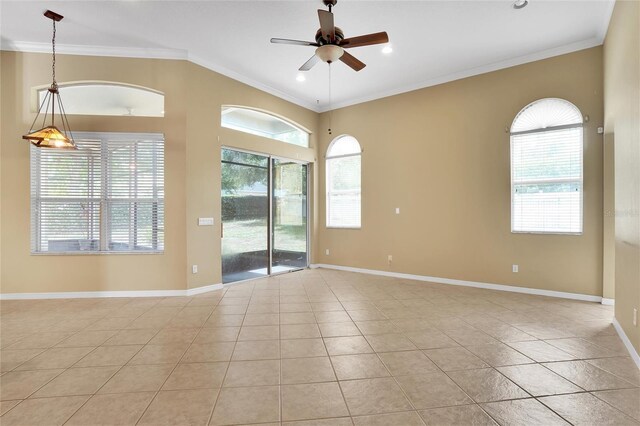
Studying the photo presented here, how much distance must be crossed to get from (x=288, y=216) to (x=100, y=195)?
3214 millimetres

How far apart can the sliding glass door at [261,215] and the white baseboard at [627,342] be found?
4.89m

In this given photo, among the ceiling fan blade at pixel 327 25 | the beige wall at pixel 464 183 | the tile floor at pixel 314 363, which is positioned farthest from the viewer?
the beige wall at pixel 464 183

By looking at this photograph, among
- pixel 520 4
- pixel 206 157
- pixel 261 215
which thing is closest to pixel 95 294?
pixel 206 157

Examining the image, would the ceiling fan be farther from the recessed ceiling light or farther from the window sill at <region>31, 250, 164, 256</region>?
the window sill at <region>31, 250, 164, 256</region>

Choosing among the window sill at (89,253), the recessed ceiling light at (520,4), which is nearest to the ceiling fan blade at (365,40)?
the recessed ceiling light at (520,4)

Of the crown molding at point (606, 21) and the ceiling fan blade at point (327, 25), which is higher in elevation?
the crown molding at point (606, 21)

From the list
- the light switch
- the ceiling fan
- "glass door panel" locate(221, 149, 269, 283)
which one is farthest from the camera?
"glass door panel" locate(221, 149, 269, 283)

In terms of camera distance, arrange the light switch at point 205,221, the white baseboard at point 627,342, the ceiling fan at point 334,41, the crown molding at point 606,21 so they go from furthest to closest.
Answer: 1. the light switch at point 205,221
2. the crown molding at point 606,21
3. the ceiling fan at point 334,41
4. the white baseboard at point 627,342

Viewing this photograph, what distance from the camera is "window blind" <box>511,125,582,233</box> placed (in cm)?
420

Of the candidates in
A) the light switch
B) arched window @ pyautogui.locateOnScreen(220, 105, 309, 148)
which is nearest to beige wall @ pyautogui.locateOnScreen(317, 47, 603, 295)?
arched window @ pyautogui.locateOnScreen(220, 105, 309, 148)

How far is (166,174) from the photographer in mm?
4441

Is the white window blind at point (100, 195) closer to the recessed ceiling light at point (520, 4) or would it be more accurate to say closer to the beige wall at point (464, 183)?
the beige wall at point (464, 183)

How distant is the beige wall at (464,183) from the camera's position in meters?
4.14

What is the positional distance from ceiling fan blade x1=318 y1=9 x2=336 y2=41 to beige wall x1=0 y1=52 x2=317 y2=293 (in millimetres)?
2496
